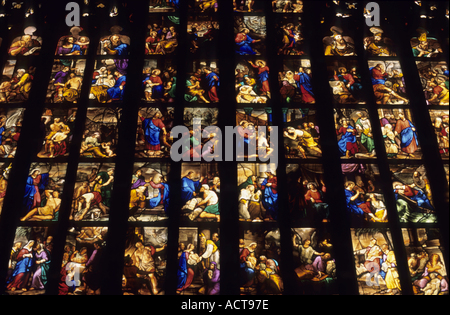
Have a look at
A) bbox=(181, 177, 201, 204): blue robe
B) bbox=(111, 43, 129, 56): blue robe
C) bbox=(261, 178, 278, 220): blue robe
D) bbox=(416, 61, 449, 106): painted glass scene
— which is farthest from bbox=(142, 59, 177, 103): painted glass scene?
bbox=(416, 61, 449, 106): painted glass scene

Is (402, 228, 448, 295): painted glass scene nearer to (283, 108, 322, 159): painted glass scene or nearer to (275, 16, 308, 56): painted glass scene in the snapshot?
(283, 108, 322, 159): painted glass scene

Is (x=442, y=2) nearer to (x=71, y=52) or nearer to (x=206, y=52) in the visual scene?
(x=206, y=52)

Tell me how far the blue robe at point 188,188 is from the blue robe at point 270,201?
3.12ft

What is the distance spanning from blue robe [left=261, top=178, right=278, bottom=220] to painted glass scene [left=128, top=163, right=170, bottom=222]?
4.47 ft

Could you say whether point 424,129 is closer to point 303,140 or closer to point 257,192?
point 303,140

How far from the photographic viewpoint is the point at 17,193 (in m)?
6.95

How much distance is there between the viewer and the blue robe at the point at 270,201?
22.6 ft

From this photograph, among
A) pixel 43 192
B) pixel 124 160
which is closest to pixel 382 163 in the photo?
pixel 124 160

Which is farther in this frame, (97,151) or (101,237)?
(97,151)

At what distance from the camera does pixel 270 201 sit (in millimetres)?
6977

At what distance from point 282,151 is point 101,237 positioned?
9.36 feet

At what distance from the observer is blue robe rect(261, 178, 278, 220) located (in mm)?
6889

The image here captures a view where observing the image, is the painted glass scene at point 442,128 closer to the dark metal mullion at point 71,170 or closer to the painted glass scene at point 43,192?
the dark metal mullion at point 71,170
